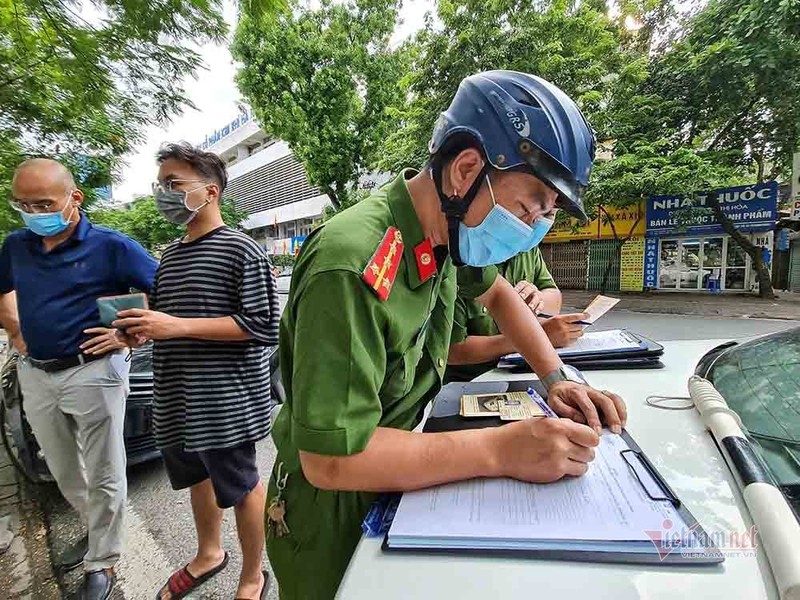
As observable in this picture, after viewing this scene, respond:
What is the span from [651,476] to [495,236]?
0.53 metres

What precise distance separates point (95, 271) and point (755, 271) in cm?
1654

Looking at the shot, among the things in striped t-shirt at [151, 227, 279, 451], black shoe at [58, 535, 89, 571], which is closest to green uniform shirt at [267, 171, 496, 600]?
striped t-shirt at [151, 227, 279, 451]

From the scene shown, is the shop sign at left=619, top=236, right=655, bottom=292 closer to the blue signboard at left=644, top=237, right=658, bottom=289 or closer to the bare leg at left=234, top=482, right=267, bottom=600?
the blue signboard at left=644, top=237, right=658, bottom=289

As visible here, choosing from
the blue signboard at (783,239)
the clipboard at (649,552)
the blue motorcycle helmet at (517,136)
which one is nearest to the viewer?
the clipboard at (649,552)

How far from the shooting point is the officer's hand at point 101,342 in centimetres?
191

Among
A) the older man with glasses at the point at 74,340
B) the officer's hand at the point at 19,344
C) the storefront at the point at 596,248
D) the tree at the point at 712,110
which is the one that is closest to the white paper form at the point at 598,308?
the older man with glasses at the point at 74,340

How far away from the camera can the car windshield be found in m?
0.87

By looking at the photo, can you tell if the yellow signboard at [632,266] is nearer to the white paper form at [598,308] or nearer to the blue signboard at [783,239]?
the blue signboard at [783,239]

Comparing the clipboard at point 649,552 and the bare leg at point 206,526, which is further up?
the clipboard at point 649,552

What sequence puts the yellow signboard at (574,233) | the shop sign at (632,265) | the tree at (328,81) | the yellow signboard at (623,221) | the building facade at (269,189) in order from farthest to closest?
1. the building facade at (269,189)
2. the yellow signboard at (574,233)
3. the shop sign at (632,265)
4. the yellow signboard at (623,221)
5. the tree at (328,81)

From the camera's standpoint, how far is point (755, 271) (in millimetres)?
13438

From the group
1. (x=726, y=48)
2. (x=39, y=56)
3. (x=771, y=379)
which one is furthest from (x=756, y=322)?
(x=39, y=56)

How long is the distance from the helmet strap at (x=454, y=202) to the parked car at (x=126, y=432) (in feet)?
5.90

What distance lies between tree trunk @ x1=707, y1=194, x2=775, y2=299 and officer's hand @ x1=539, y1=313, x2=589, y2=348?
13581mm
